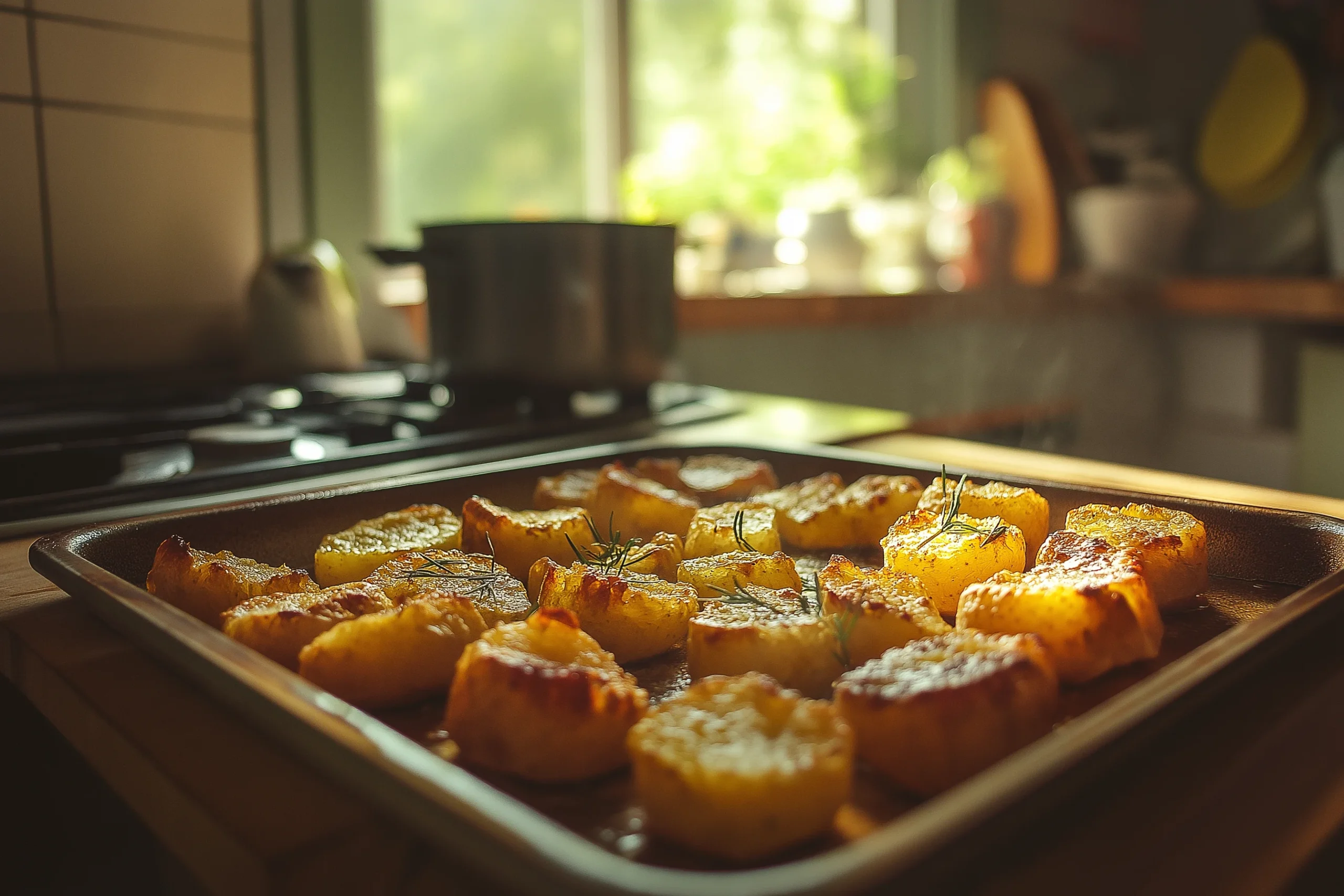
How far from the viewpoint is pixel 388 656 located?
0.57m

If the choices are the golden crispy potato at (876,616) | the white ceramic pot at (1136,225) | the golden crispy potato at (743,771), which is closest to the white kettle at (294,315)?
the golden crispy potato at (876,616)

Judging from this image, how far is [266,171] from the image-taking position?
1933 mm

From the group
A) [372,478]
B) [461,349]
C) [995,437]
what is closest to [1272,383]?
[995,437]

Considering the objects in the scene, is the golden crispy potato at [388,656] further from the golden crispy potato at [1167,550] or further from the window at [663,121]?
the window at [663,121]

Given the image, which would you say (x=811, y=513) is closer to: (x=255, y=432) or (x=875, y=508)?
(x=875, y=508)

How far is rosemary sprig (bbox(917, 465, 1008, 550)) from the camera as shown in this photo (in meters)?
0.76

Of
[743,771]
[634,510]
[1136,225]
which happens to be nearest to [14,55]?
[634,510]

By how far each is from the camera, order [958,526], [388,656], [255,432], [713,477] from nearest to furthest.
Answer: [388,656]
[958,526]
[713,477]
[255,432]

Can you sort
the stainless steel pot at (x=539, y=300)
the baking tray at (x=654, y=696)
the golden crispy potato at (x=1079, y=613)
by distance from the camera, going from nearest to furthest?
the baking tray at (x=654, y=696)
the golden crispy potato at (x=1079, y=613)
the stainless steel pot at (x=539, y=300)

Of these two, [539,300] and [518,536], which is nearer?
[518,536]

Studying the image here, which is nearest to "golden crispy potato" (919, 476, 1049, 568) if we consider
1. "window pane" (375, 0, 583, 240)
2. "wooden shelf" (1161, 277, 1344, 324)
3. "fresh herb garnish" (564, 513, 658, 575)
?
"fresh herb garnish" (564, 513, 658, 575)

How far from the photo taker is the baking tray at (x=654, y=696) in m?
0.32

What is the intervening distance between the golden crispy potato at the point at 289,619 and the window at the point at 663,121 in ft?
5.58

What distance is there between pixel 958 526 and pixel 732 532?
0.18m
